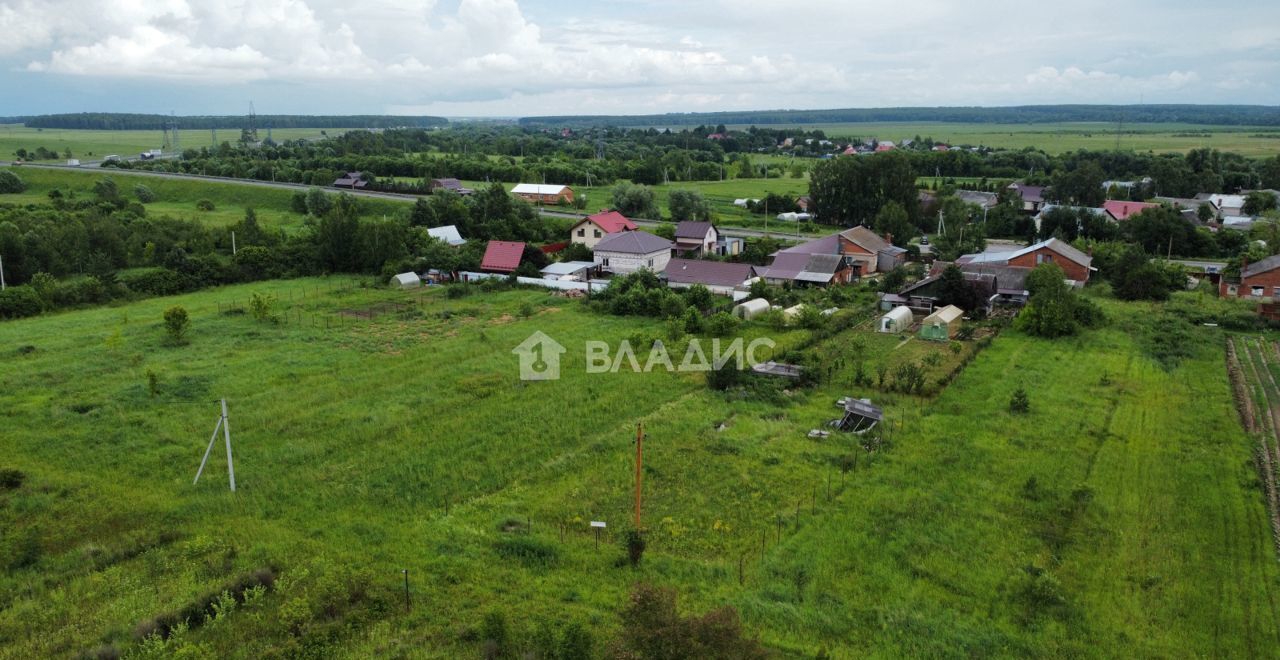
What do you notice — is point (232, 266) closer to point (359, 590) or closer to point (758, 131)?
point (359, 590)

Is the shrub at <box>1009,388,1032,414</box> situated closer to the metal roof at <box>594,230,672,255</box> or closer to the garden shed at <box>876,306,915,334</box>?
the garden shed at <box>876,306,915,334</box>

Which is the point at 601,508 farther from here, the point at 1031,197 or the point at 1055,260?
the point at 1031,197

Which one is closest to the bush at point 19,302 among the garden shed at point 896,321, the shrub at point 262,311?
the shrub at point 262,311

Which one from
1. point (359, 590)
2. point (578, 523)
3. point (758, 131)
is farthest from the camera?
point (758, 131)

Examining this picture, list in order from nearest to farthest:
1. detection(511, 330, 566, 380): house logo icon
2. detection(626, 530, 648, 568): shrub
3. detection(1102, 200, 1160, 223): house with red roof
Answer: detection(626, 530, 648, 568): shrub, detection(511, 330, 566, 380): house logo icon, detection(1102, 200, 1160, 223): house with red roof

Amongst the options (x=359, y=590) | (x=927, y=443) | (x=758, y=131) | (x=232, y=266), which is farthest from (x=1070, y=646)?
(x=758, y=131)

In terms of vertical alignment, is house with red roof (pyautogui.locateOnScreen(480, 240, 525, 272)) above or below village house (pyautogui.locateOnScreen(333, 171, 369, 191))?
below

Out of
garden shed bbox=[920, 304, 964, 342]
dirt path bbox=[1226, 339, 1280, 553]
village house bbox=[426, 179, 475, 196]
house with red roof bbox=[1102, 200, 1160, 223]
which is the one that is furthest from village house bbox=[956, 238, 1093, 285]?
village house bbox=[426, 179, 475, 196]

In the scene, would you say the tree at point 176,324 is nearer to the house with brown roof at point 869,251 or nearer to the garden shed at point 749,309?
the garden shed at point 749,309
